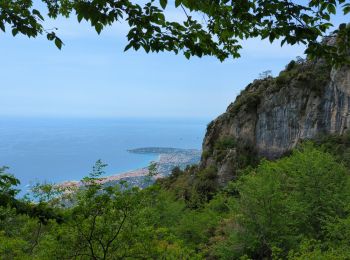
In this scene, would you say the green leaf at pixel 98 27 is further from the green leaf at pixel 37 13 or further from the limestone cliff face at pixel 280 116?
the limestone cliff face at pixel 280 116

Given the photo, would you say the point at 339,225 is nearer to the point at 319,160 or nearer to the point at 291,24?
the point at 319,160

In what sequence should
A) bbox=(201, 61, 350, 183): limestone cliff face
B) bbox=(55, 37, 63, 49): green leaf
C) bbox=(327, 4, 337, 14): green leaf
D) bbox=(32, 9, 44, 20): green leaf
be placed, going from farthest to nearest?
1. bbox=(201, 61, 350, 183): limestone cliff face
2. bbox=(32, 9, 44, 20): green leaf
3. bbox=(55, 37, 63, 49): green leaf
4. bbox=(327, 4, 337, 14): green leaf

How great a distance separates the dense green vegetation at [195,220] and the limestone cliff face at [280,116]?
3997 mm

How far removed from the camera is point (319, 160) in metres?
22.2

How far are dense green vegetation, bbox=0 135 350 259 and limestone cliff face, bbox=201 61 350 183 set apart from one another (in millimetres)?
3997

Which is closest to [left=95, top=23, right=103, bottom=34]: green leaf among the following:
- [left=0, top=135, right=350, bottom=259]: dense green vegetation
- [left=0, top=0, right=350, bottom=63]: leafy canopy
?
[left=0, top=0, right=350, bottom=63]: leafy canopy

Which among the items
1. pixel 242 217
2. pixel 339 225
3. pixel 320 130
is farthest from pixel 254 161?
pixel 339 225

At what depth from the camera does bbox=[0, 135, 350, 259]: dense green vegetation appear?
850cm

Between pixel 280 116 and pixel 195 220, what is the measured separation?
26.5 m

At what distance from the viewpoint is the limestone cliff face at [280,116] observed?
4600cm

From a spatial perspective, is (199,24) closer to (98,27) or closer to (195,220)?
(98,27)

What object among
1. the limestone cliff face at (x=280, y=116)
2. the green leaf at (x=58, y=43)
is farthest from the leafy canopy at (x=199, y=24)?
the limestone cliff face at (x=280, y=116)

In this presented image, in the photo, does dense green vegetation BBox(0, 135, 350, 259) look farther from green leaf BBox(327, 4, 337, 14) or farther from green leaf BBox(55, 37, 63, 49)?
green leaf BBox(327, 4, 337, 14)

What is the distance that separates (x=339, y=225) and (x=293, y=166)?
10.00 meters
